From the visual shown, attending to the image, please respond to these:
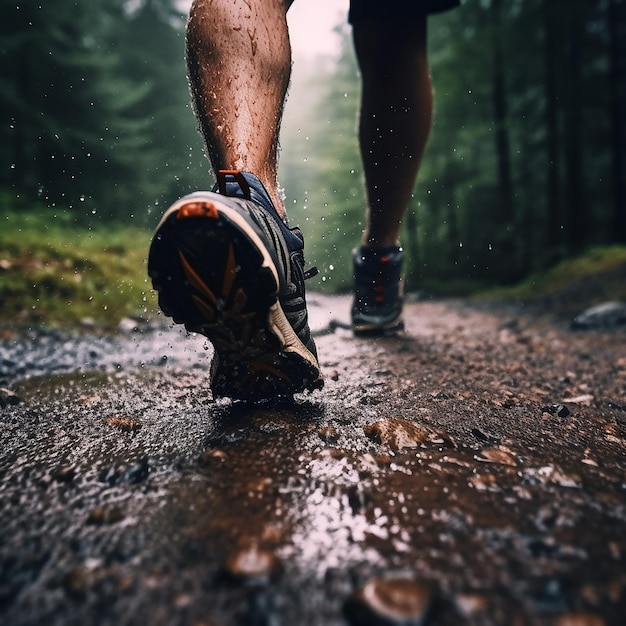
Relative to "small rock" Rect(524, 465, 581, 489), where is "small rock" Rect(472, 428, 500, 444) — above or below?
above

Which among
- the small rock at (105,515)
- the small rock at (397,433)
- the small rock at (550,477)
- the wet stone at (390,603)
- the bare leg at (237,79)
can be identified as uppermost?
the bare leg at (237,79)

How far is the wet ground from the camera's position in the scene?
0.45 m

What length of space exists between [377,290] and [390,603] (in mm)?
1778

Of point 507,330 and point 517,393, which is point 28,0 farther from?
point 517,393

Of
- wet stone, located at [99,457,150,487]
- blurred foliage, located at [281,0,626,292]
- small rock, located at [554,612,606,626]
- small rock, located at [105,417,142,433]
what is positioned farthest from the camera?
blurred foliage, located at [281,0,626,292]

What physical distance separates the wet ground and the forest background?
7.39 m

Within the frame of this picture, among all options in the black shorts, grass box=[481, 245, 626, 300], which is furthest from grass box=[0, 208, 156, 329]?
grass box=[481, 245, 626, 300]

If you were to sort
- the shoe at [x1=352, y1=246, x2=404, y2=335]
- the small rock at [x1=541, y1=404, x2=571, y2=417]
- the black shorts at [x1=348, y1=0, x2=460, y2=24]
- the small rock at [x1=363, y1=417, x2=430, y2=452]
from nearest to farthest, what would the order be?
the small rock at [x1=363, y1=417, x2=430, y2=452] < the small rock at [x1=541, y1=404, x2=571, y2=417] < the black shorts at [x1=348, y1=0, x2=460, y2=24] < the shoe at [x1=352, y1=246, x2=404, y2=335]

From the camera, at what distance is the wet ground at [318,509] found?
45cm

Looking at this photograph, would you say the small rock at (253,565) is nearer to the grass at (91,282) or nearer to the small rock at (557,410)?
the small rock at (557,410)

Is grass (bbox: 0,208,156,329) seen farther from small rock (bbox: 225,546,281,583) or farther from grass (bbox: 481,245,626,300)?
grass (bbox: 481,245,626,300)

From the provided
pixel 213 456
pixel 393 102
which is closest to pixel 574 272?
pixel 393 102

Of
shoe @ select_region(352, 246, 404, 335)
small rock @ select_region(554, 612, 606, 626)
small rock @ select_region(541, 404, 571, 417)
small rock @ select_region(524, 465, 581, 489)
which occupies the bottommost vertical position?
small rock @ select_region(541, 404, 571, 417)

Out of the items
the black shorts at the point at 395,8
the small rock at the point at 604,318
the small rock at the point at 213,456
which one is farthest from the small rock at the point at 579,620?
the small rock at the point at 604,318
